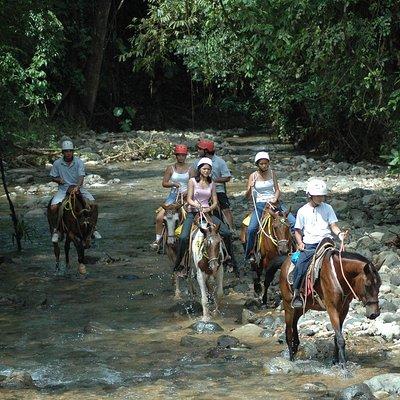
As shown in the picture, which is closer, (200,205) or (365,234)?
(200,205)

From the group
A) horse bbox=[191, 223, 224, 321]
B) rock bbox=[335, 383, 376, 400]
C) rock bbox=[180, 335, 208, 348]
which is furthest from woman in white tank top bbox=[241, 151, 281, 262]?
rock bbox=[335, 383, 376, 400]

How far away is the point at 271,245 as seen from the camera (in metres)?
13.1

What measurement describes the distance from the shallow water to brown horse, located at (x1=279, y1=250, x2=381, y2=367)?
2.10 ft

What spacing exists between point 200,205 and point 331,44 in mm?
6192

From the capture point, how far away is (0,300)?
13.9m

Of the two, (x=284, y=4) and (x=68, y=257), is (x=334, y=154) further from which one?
(x=68, y=257)

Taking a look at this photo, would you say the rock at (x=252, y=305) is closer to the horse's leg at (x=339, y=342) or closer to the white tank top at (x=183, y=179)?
the white tank top at (x=183, y=179)

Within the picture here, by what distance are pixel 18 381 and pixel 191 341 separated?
2.59 m

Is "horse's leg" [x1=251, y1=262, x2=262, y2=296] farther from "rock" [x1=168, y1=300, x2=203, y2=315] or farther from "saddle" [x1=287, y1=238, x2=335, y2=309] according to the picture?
"saddle" [x1=287, y1=238, x2=335, y2=309]

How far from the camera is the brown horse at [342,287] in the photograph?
8820mm

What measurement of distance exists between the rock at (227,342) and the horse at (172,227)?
2859mm

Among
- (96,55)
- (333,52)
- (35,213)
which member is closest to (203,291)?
(333,52)

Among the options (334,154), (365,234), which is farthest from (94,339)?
(334,154)

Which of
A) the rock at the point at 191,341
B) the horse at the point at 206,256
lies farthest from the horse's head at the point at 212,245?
the rock at the point at 191,341
